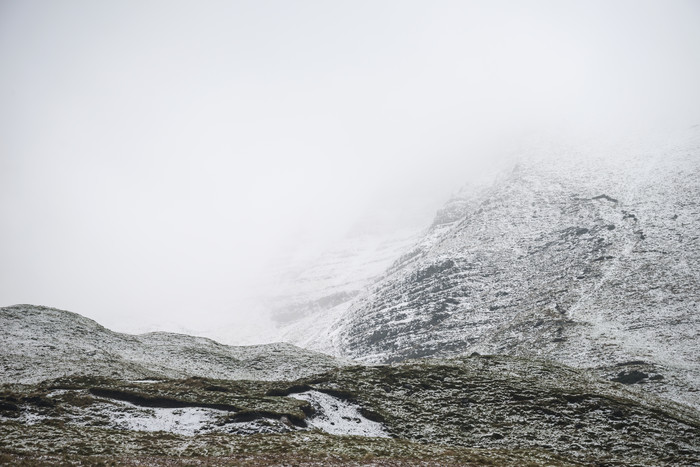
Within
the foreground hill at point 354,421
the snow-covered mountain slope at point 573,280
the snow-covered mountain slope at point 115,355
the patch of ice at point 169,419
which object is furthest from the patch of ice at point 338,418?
the snow-covered mountain slope at point 573,280

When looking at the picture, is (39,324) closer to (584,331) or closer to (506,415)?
(506,415)

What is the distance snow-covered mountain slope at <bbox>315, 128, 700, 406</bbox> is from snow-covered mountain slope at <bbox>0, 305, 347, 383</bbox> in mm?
41315

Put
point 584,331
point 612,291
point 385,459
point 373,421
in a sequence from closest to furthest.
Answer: point 385,459 < point 373,421 < point 584,331 < point 612,291

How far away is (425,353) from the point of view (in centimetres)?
9156

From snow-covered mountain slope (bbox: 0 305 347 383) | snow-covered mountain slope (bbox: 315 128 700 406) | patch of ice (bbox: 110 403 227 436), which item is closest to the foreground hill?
patch of ice (bbox: 110 403 227 436)

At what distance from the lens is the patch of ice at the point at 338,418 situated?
30.3 m

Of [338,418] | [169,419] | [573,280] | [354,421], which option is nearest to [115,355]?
[169,419]

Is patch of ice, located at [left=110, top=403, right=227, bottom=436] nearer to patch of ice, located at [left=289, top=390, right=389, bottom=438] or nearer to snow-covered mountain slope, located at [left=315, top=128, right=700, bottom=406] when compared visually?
patch of ice, located at [left=289, top=390, right=389, bottom=438]

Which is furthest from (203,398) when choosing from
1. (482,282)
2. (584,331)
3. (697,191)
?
(697,191)

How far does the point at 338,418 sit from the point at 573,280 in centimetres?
7696

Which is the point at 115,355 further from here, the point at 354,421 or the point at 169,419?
the point at 354,421

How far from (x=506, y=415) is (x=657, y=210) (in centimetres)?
9381

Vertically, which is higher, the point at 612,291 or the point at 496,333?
the point at 612,291

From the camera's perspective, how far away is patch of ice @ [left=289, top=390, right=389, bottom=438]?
30297 millimetres
